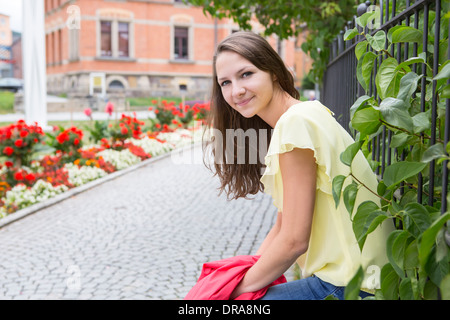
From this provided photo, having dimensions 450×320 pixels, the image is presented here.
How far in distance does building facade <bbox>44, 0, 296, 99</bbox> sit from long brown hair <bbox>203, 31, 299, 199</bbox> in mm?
29540

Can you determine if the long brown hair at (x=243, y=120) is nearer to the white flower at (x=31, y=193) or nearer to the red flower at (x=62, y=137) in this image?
the white flower at (x=31, y=193)

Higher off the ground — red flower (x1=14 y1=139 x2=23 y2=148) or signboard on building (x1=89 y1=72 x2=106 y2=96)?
signboard on building (x1=89 y1=72 x2=106 y2=96)

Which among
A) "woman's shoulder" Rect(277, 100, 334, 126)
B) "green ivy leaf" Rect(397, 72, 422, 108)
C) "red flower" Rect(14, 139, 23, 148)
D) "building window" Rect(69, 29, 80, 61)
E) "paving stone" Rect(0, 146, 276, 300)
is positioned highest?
"building window" Rect(69, 29, 80, 61)

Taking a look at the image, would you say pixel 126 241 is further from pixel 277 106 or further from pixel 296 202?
pixel 296 202

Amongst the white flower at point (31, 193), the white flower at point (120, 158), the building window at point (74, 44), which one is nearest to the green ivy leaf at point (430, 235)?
the white flower at point (31, 193)

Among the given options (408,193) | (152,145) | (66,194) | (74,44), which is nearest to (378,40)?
(408,193)

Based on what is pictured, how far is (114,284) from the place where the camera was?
431 cm

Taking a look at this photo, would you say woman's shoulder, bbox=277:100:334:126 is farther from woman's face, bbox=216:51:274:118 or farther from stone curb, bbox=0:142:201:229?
stone curb, bbox=0:142:201:229

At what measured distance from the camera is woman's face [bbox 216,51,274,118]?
199cm

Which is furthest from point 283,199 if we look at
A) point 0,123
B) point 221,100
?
point 0,123

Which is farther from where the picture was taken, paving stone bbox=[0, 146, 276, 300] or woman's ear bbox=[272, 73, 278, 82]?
paving stone bbox=[0, 146, 276, 300]

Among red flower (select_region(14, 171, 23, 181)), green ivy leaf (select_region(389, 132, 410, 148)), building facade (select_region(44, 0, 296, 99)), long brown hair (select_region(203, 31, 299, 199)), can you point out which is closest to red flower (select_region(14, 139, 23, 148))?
red flower (select_region(14, 171, 23, 181))

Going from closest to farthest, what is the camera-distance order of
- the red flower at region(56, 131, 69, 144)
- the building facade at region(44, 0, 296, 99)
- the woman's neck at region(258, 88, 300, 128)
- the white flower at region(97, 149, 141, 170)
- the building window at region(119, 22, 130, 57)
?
the woman's neck at region(258, 88, 300, 128) < the red flower at region(56, 131, 69, 144) < the white flower at region(97, 149, 141, 170) < the building facade at region(44, 0, 296, 99) < the building window at region(119, 22, 130, 57)

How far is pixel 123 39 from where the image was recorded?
33625 millimetres
